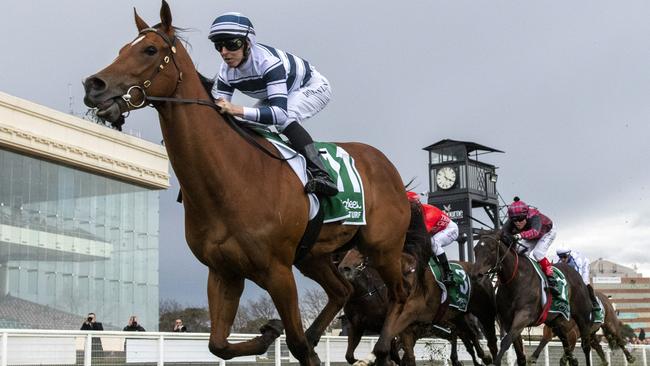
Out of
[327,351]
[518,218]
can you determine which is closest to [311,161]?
[327,351]

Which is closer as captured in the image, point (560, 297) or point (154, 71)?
point (154, 71)

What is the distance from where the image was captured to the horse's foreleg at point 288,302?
5223mm

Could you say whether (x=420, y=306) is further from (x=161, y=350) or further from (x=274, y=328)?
(x=274, y=328)

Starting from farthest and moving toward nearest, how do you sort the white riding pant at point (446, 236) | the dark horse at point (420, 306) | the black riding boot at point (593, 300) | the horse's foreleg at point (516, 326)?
the black riding boot at point (593, 300) → the white riding pant at point (446, 236) → the horse's foreleg at point (516, 326) → the dark horse at point (420, 306)

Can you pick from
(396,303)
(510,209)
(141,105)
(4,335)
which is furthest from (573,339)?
(141,105)

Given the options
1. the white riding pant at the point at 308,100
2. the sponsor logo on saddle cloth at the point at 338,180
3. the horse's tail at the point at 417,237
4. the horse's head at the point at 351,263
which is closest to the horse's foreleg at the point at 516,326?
the horse's head at the point at 351,263

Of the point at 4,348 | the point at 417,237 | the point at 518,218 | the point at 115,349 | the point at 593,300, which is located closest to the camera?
the point at 417,237

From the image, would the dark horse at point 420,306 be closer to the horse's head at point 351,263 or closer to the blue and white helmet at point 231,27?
the horse's head at point 351,263

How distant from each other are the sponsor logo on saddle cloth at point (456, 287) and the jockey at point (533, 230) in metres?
0.95

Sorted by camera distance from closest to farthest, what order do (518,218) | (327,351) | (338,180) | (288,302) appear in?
(288,302) < (338,180) < (327,351) < (518,218)

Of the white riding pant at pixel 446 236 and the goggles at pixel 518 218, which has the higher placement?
the goggles at pixel 518 218

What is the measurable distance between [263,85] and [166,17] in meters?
0.88

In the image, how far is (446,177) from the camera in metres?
49.3

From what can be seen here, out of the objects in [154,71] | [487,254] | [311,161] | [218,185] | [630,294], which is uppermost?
[630,294]
